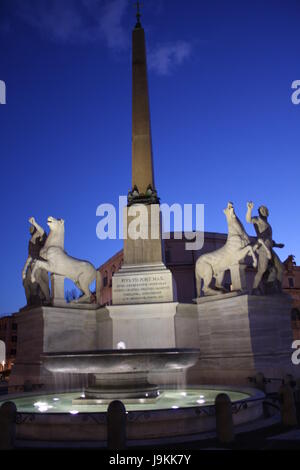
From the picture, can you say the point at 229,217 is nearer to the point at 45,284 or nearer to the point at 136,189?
the point at 136,189

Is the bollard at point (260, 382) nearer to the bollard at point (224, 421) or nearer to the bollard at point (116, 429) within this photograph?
the bollard at point (224, 421)

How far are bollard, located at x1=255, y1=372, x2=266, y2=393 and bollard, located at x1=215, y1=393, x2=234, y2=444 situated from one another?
5.73 meters

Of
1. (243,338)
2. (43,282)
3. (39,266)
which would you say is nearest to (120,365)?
(243,338)

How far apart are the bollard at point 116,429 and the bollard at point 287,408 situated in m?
3.52

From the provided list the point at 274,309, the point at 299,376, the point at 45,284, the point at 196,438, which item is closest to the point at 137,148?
the point at 45,284

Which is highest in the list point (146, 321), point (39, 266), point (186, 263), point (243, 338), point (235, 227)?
point (186, 263)

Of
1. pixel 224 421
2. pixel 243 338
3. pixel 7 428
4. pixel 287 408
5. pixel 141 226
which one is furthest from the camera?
pixel 141 226

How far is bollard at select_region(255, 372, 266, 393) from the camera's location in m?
12.4

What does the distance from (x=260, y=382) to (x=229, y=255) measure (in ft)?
16.2

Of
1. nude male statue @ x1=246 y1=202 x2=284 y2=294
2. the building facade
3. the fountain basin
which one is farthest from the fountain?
the building facade

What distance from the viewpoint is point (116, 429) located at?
651cm

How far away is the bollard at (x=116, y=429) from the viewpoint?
21.3 ft

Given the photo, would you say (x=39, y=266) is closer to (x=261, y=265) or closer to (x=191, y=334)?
(x=191, y=334)
